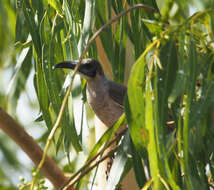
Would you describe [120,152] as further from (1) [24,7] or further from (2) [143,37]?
(1) [24,7]

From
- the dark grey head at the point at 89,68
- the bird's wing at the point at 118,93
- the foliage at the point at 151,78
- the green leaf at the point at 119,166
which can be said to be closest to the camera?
the foliage at the point at 151,78

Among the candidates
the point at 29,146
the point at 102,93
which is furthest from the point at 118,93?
the point at 29,146

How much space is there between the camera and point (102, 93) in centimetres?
313

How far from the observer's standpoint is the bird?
296cm

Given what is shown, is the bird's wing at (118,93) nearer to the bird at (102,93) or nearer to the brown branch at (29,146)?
the bird at (102,93)

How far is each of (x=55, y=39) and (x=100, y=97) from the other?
0.65 metres

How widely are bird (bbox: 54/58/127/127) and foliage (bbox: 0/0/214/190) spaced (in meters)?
0.16

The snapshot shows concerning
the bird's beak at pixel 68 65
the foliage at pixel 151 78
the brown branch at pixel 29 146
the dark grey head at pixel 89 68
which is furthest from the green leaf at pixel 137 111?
the dark grey head at pixel 89 68

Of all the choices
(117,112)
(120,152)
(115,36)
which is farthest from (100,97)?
(120,152)

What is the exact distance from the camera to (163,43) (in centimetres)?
175

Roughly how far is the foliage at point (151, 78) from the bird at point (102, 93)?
0.53 feet

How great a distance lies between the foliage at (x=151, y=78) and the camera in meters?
1.75

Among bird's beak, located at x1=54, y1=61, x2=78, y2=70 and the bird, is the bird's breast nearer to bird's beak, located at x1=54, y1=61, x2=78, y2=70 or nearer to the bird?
the bird

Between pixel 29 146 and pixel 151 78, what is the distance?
78 cm
